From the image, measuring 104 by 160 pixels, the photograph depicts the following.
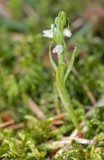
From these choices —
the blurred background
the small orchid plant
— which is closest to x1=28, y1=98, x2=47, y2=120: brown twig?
the blurred background

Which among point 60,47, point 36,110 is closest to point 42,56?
point 36,110

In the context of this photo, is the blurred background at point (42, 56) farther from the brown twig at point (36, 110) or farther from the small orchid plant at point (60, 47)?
the small orchid plant at point (60, 47)

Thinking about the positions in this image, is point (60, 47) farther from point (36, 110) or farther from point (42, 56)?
point (42, 56)

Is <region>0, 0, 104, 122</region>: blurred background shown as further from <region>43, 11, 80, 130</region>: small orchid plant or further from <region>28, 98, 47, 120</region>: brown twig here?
<region>43, 11, 80, 130</region>: small orchid plant

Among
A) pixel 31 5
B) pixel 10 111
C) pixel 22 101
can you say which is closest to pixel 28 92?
pixel 22 101

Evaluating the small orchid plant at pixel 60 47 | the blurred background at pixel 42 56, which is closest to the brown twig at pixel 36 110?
the blurred background at pixel 42 56
